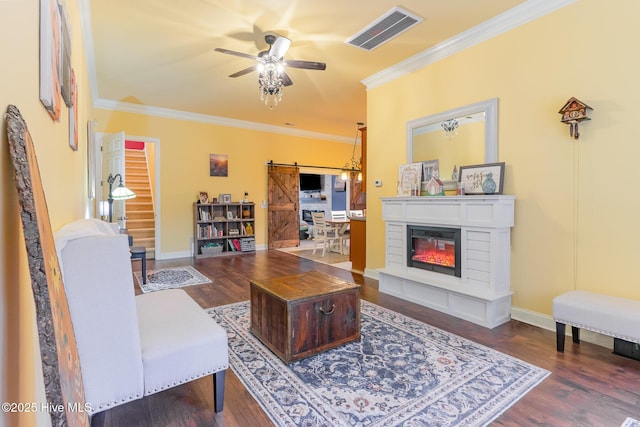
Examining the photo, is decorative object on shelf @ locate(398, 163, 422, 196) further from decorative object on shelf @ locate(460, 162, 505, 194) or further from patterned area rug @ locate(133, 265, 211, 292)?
patterned area rug @ locate(133, 265, 211, 292)

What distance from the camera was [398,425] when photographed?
1.71 metres

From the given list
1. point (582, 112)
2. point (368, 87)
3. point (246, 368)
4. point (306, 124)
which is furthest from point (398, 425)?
point (306, 124)

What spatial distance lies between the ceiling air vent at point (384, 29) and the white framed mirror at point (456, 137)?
1081 millimetres

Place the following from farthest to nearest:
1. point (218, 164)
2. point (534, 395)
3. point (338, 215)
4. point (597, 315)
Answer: point (338, 215)
point (218, 164)
point (597, 315)
point (534, 395)

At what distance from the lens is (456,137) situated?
3.75m

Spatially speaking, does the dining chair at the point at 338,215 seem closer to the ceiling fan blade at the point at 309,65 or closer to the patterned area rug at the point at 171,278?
the patterned area rug at the point at 171,278

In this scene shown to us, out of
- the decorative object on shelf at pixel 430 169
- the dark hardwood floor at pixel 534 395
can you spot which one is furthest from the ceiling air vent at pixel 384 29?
the dark hardwood floor at pixel 534 395

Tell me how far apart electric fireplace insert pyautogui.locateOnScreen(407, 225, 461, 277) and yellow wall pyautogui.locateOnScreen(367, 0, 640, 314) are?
1.84 feet

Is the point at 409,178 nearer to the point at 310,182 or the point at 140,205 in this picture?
the point at 140,205

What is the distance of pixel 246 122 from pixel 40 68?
21.0 feet

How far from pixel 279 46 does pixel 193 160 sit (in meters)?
4.17

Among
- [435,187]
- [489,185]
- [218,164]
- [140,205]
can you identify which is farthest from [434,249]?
[140,205]

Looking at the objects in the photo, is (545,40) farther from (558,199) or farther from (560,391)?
(560,391)

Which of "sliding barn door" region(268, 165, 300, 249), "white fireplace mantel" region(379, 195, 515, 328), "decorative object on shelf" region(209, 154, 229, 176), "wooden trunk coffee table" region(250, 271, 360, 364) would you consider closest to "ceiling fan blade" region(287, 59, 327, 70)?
"white fireplace mantel" region(379, 195, 515, 328)
